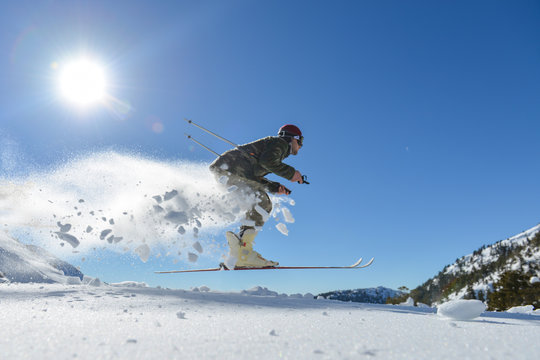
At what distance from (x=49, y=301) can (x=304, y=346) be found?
267 centimetres

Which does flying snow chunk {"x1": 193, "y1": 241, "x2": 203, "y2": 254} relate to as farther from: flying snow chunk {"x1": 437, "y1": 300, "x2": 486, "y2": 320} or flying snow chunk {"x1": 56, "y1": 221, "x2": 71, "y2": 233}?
flying snow chunk {"x1": 437, "y1": 300, "x2": 486, "y2": 320}

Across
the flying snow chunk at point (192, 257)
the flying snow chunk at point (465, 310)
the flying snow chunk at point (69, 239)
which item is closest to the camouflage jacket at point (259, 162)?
the flying snow chunk at point (192, 257)

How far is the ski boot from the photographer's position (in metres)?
7.03

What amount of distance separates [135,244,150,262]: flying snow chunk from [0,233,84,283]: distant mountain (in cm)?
187

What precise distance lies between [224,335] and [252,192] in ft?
17.0

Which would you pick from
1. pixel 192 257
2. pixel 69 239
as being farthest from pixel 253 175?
pixel 69 239

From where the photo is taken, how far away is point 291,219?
7273 millimetres

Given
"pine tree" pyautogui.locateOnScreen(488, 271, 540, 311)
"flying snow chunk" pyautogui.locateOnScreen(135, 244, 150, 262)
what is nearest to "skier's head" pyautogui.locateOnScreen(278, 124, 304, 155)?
"flying snow chunk" pyautogui.locateOnScreen(135, 244, 150, 262)

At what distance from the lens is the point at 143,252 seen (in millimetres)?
6195

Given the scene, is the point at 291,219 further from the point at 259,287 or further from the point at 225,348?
the point at 225,348

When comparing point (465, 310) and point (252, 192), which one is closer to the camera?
point (465, 310)

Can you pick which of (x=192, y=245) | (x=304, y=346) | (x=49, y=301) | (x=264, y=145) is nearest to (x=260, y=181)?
(x=264, y=145)

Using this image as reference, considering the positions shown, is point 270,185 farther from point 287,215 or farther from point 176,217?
point 176,217

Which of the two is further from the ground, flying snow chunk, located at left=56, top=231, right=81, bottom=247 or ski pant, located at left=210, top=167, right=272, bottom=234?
ski pant, located at left=210, top=167, right=272, bottom=234
